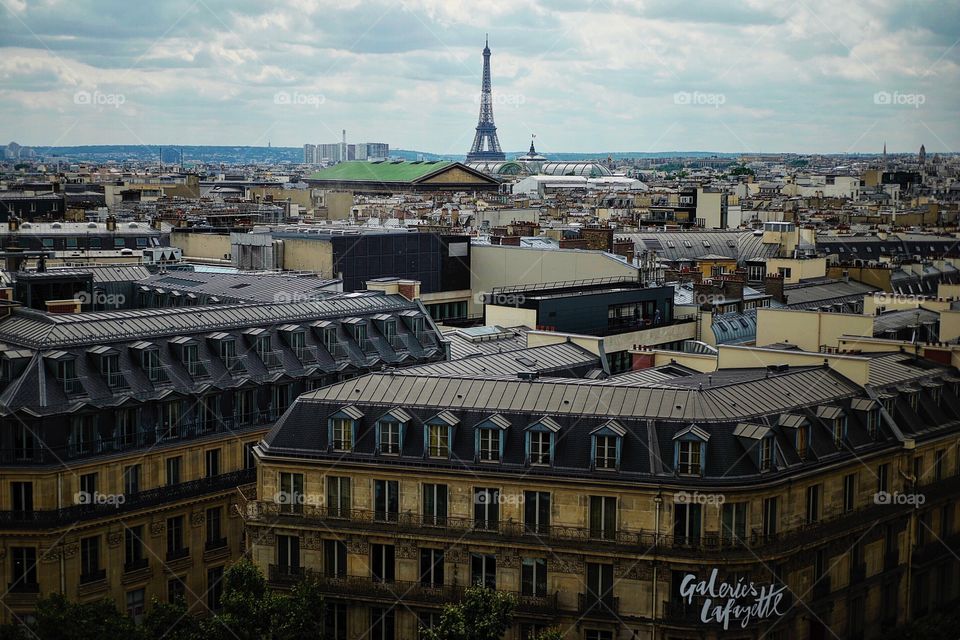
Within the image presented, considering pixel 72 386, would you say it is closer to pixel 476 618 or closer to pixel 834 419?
pixel 476 618

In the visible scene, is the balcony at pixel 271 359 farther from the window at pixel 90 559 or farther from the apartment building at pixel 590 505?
the window at pixel 90 559

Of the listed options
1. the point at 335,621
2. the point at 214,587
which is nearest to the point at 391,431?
the point at 335,621

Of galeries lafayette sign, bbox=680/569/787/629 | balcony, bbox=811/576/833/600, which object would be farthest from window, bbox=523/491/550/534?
balcony, bbox=811/576/833/600

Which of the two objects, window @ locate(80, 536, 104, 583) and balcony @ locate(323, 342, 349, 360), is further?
balcony @ locate(323, 342, 349, 360)

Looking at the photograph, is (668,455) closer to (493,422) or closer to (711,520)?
(711,520)

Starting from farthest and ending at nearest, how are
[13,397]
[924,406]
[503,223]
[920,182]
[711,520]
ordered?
[920,182] → [503,223] → [924,406] → [13,397] → [711,520]

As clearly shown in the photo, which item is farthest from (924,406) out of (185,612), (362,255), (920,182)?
(920,182)

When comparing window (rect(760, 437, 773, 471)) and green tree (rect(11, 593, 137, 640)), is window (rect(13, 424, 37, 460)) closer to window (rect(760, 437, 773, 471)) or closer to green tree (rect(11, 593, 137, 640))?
green tree (rect(11, 593, 137, 640))
